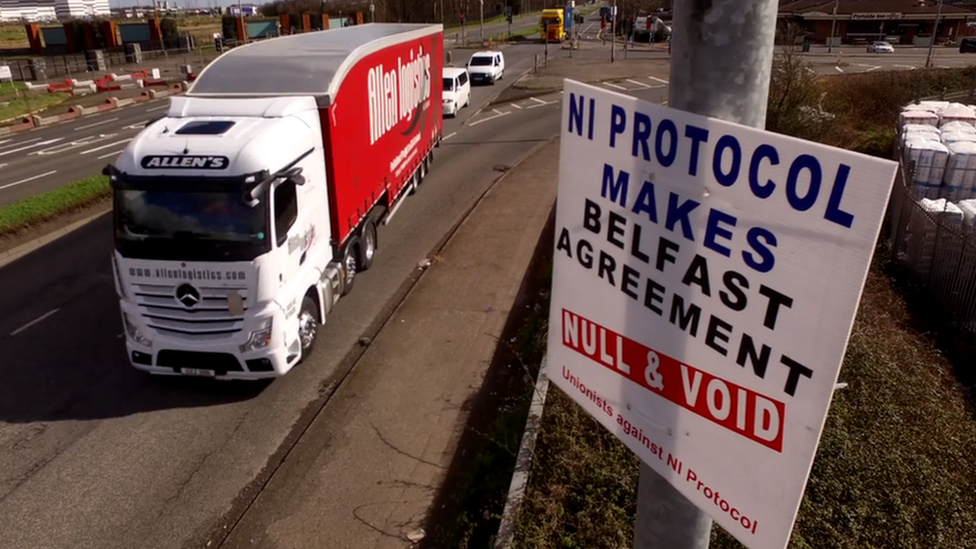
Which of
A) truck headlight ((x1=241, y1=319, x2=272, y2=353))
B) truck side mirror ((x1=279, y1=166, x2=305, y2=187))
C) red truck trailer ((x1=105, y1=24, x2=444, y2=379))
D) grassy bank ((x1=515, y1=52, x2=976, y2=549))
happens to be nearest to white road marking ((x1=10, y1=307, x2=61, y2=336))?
red truck trailer ((x1=105, y1=24, x2=444, y2=379))

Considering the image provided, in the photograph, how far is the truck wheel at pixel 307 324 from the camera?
9438mm

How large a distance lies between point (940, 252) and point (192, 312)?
11098mm

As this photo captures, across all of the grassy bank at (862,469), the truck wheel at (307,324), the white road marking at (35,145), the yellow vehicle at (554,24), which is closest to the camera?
the grassy bank at (862,469)

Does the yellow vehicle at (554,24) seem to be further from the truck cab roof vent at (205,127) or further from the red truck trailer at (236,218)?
the truck cab roof vent at (205,127)

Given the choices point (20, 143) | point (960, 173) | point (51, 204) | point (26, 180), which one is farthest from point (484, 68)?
point (960, 173)

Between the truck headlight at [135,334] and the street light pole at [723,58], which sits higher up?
the street light pole at [723,58]

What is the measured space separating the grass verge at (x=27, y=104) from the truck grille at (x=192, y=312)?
2922cm

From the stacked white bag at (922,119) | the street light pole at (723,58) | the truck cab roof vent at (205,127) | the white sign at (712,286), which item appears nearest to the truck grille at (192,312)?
the truck cab roof vent at (205,127)

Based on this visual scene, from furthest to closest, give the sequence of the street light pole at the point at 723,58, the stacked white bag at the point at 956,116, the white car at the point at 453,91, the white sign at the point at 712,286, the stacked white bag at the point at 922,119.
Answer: the white car at the point at 453,91
the stacked white bag at the point at 956,116
the stacked white bag at the point at 922,119
the street light pole at the point at 723,58
the white sign at the point at 712,286

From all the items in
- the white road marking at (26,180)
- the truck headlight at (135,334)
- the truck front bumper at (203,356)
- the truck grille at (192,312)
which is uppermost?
the truck grille at (192,312)

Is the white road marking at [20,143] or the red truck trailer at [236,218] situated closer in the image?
the red truck trailer at [236,218]

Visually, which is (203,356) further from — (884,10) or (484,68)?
(884,10)

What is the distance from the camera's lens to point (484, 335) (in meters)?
10.8

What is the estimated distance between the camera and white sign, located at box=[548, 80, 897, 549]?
1.77 meters
